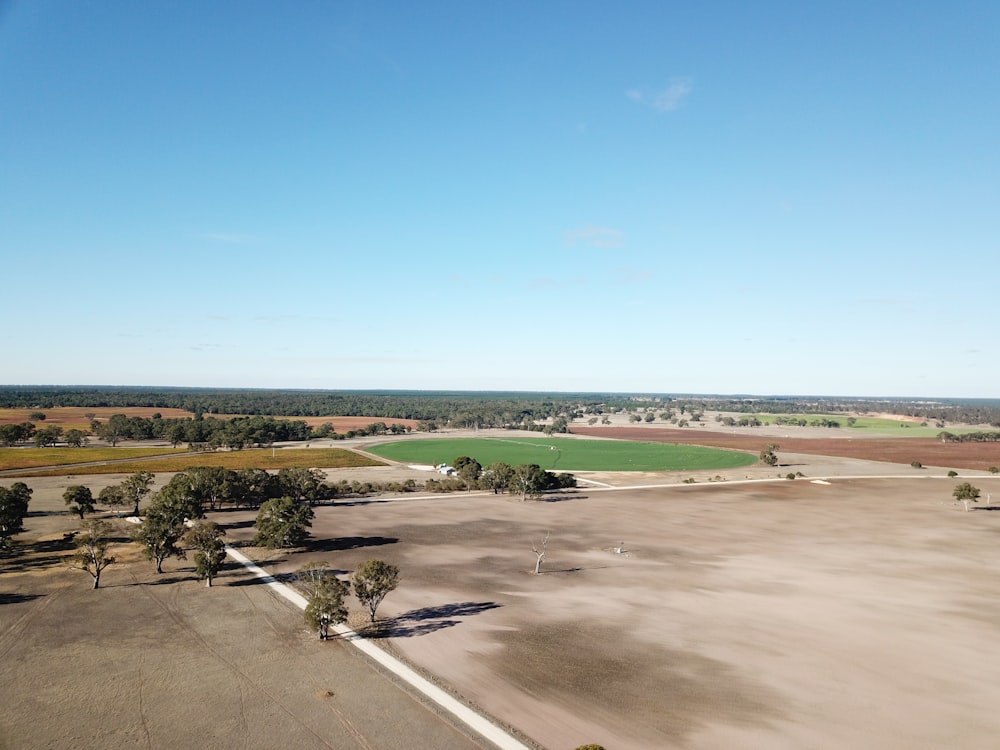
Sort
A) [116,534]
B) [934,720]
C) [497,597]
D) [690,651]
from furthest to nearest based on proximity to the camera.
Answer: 1. [116,534]
2. [497,597]
3. [690,651]
4. [934,720]

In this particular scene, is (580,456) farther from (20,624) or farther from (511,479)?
(20,624)

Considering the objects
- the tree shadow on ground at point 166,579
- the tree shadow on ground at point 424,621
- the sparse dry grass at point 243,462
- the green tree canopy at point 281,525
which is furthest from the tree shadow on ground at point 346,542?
the sparse dry grass at point 243,462

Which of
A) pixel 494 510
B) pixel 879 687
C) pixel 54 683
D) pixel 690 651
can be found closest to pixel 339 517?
pixel 494 510

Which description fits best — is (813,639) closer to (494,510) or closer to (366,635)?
(366,635)

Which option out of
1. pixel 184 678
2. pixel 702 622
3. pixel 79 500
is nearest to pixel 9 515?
pixel 79 500

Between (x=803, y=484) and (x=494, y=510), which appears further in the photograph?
(x=803, y=484)

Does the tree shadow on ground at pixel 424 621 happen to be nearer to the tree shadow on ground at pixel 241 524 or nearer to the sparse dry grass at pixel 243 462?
the tree shadow on ground at pixel 241 524

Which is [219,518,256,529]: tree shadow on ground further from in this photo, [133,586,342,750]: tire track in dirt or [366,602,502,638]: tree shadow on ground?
[366,602,502,638]: tree shadow on ground
